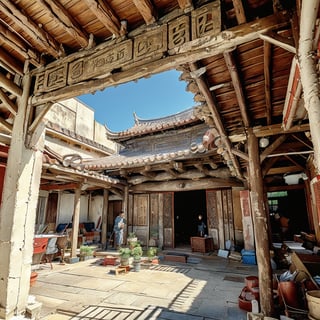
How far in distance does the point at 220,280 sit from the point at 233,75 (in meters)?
5.19

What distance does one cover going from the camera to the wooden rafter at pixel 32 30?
7.83 feet

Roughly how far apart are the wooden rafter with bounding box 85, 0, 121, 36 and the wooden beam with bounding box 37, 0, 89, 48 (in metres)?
0.44

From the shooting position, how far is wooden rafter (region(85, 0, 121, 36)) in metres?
2.18

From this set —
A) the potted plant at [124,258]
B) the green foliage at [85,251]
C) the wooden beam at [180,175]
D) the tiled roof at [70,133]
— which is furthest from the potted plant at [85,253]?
the tiled roof at [70,133]

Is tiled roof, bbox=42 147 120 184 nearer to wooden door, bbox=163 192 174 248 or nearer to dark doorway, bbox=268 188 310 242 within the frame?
wooden door, bbox=163 192 174 248

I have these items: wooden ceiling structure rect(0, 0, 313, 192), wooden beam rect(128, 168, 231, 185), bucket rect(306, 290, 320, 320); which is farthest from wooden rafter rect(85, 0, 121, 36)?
wooden beam rect(128, 168, 231, 185)

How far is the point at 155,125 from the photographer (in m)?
12.1

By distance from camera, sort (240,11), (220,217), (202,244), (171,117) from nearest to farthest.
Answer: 1. (240,11)
2. (202,244)
3. (220,217)
4. (171,117)

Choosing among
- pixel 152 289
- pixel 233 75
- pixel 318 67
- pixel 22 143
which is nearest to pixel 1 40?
pixel 22 143

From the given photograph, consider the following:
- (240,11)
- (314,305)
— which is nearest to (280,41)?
(240,11)

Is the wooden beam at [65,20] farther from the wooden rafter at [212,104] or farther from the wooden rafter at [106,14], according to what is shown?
the wooden rafter at [212,104]

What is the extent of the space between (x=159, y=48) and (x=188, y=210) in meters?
14.0

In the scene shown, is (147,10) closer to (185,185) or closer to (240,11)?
(240,11)

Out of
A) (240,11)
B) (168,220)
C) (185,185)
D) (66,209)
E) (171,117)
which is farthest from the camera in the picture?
(171,117)
